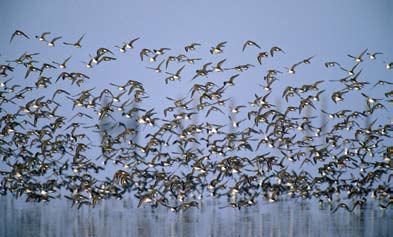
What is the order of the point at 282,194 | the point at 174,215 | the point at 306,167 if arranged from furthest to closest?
1. the point at 306,167
2. the point at 282,194
3. the point at 174,215

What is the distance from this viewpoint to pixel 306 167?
57781mm

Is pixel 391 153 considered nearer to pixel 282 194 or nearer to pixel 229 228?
pixel 282 194

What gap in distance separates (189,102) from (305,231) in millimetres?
9545

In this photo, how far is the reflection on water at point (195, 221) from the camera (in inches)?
1096

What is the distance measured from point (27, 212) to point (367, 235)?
14.7 m

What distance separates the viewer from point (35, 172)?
119 ft

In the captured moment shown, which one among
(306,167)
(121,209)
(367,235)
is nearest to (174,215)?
(121,209)

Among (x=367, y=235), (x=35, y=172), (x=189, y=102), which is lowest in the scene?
(x=367, y=235)

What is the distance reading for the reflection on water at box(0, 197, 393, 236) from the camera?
91.3 ft

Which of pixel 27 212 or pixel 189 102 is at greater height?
pixel 189 102

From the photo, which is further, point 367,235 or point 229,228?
point 229,228

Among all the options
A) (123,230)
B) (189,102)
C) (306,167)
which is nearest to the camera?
(123,230)

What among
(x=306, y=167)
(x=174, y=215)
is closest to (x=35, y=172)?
(x=174, y=215)

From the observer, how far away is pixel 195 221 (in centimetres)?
3102
